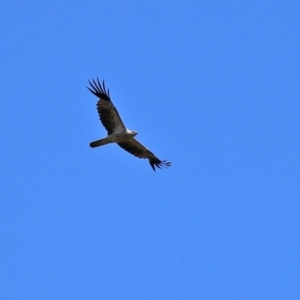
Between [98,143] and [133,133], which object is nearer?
[98,143]

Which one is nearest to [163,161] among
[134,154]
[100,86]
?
[134,154]

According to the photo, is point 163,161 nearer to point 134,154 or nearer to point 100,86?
point 134,154

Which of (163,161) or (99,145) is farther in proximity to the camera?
(163,161)

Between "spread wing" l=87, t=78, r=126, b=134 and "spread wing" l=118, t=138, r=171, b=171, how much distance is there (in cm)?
119

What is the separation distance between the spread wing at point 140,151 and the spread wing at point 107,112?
1.19m

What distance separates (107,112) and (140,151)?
2.82m

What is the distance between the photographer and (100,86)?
4238 cm

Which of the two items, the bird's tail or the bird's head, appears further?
the bird's head

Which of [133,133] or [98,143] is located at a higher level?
[133,133]

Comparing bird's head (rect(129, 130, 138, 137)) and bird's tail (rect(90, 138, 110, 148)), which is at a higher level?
bird's head (rect(129, 130, 138, 137))

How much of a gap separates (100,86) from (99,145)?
7.42 feet

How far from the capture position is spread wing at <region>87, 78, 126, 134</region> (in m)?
42.4

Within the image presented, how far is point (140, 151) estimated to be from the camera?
44594 mm

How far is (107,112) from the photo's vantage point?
42.6m
